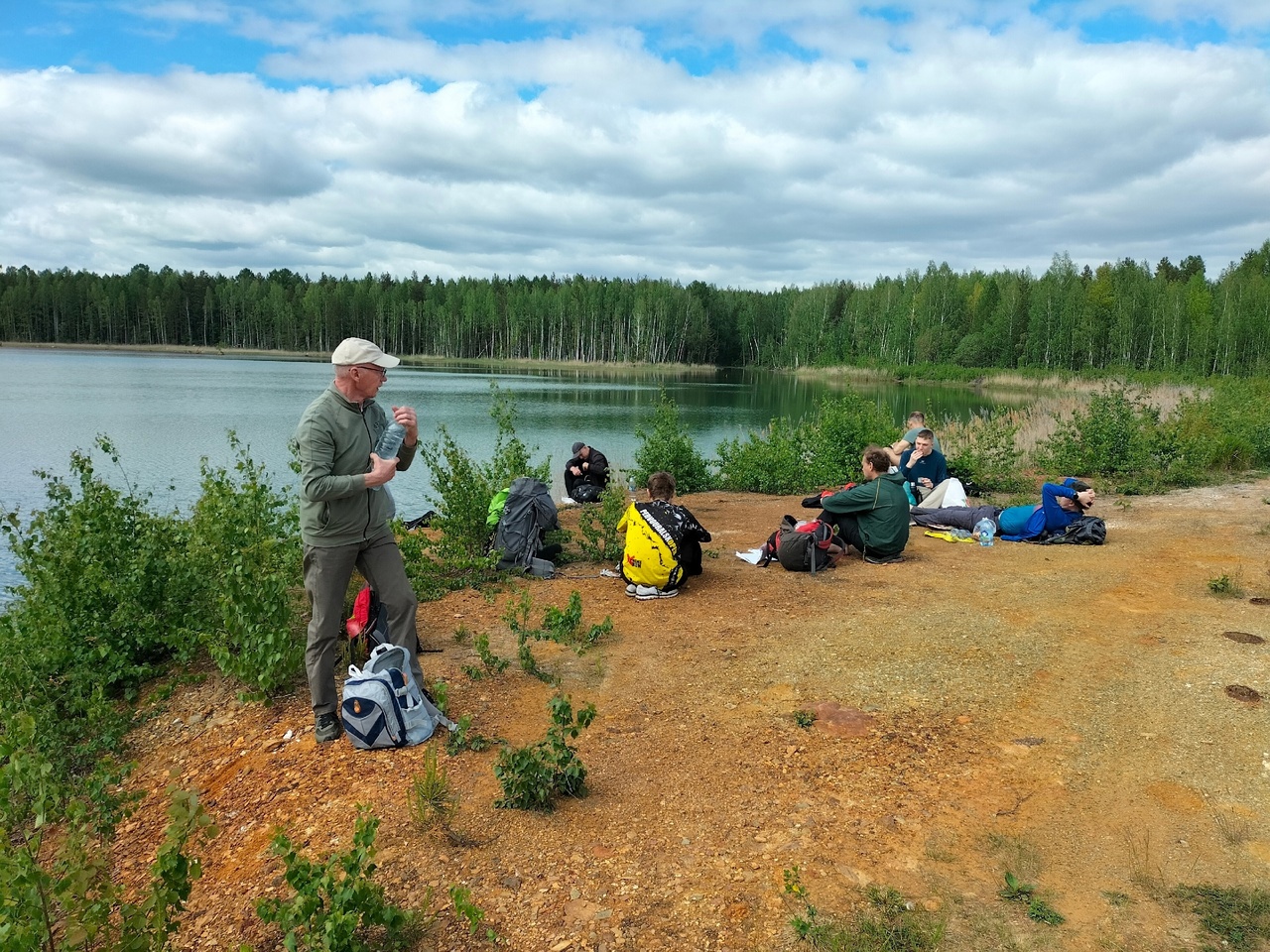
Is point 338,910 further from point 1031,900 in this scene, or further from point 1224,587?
point 1224,587

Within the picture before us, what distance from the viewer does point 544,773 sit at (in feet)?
12.4

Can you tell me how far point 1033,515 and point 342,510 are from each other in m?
7.84

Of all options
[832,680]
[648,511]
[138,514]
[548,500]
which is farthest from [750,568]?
[138,514]

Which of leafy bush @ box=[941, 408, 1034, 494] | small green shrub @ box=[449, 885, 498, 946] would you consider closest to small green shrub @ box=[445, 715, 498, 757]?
small green shrub @ box=[449, 885, 498, 946]

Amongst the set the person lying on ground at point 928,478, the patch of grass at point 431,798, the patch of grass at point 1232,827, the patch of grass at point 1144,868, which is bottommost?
the patch of grass at point 431,798

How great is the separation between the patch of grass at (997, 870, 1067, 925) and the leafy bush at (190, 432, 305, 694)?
4147mm

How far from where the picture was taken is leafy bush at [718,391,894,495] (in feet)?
44.8

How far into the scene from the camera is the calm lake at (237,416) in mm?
16072

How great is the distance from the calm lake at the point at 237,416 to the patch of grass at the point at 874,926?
20.8 feet

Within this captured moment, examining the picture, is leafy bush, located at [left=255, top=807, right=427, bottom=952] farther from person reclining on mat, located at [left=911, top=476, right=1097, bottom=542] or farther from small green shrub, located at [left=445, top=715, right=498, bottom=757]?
person reclining on mat, located at [left=911, top=476, right=1097, bottom=542]

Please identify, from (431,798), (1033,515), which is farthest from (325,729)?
(1033,515)

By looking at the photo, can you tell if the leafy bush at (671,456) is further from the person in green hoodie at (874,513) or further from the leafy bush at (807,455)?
the person in green hoodie at (874,513)

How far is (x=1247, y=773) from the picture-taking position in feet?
12.7

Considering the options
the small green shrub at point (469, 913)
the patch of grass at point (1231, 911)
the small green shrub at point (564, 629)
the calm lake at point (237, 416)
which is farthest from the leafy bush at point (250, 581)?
the patch of grass at point (1231, 911)
